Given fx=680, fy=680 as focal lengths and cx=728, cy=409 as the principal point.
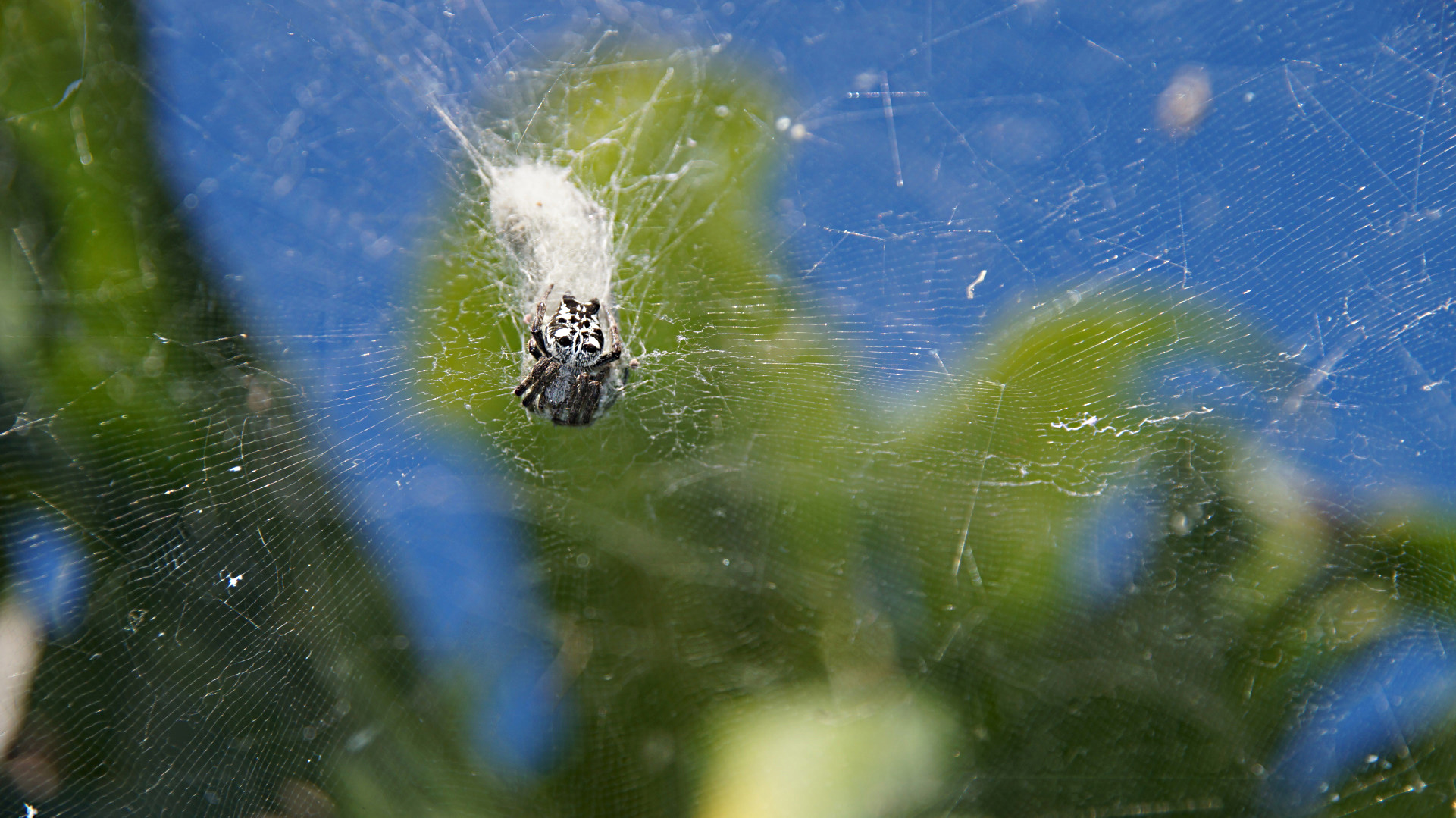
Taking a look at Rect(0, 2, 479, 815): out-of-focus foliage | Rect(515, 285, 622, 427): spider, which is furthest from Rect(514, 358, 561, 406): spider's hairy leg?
Rect(0, 2, 479, 815): out-of-focus foliage

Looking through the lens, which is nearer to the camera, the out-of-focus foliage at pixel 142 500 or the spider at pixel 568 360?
the out-of-focus foliage at pixel 142 500

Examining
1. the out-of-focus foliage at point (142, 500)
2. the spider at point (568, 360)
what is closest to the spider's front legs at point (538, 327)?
the spider at point (568, 360)

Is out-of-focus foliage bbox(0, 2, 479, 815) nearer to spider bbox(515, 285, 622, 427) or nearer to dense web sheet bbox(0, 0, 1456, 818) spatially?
dense web sheet bbox(0, 0, 1456, 818)

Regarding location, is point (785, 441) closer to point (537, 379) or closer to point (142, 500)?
point (537, 379)

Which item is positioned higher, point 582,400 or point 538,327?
point 538,327

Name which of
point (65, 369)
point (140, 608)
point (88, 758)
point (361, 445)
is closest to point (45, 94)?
point (65, 369)

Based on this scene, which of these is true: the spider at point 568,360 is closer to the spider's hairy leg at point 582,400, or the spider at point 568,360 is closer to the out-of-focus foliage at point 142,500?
the spider's hairy leg at point 582,400

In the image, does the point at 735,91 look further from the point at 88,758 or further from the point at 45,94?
the point at 88,758

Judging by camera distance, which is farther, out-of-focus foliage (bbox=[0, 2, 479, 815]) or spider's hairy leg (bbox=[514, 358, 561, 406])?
spider's hairy leg (bbox=[514, 358, 561, 406])

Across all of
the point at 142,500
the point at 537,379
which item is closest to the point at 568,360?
the point at 537,379
